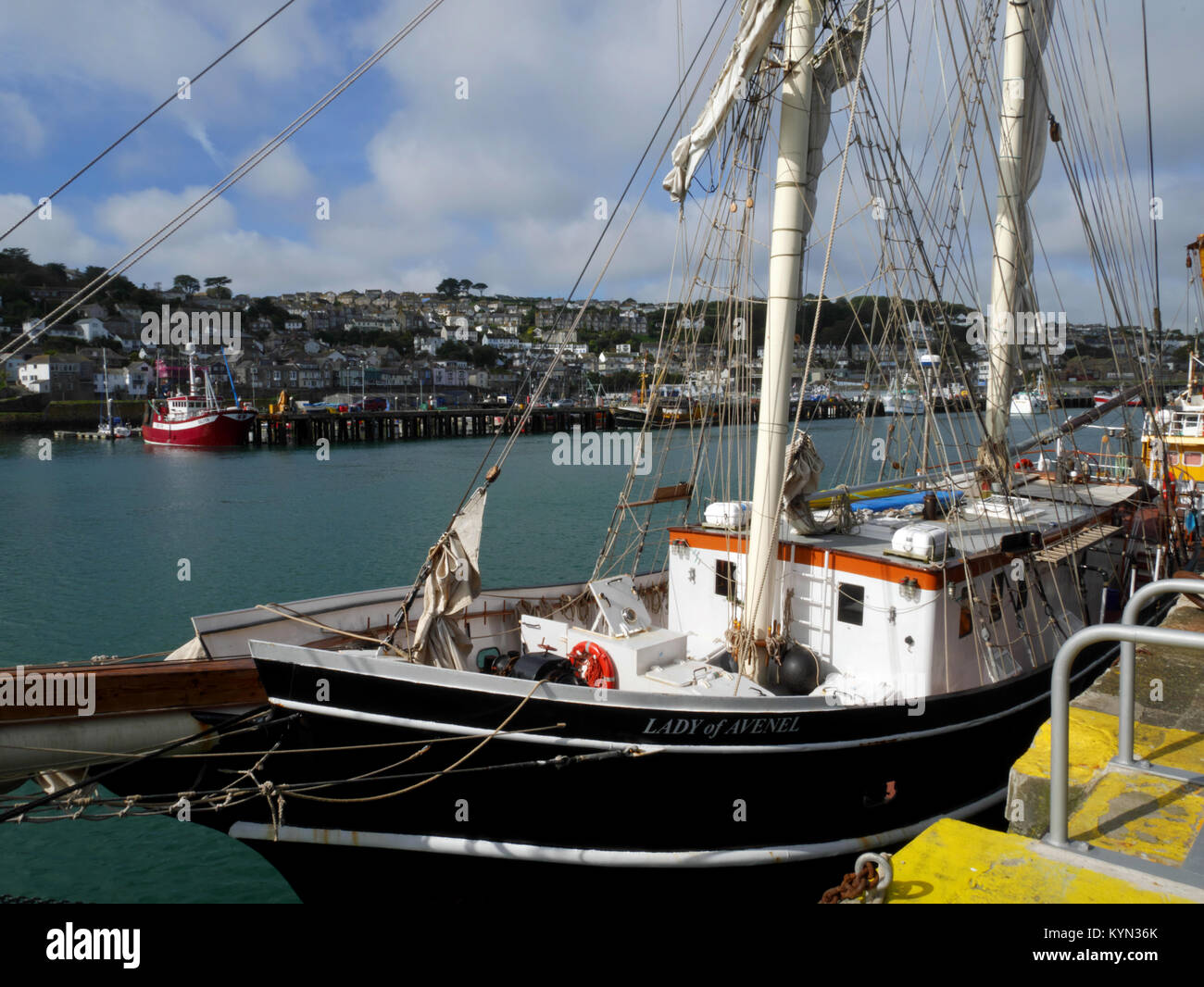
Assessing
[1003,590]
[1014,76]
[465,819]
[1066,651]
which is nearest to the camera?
[1066,651]

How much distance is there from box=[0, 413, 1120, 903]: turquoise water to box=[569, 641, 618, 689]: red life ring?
4.98 meters

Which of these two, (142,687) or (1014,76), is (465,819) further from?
(1014,76)

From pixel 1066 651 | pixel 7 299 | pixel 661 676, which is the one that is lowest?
pixel 661 676

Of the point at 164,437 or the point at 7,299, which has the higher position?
the point at 7,299

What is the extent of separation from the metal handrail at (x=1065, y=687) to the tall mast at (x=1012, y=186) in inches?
404

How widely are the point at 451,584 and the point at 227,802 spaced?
2548mm

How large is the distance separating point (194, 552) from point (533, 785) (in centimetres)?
2539

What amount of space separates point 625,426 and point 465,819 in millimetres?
85723

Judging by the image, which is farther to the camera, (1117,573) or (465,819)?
(1117,573)

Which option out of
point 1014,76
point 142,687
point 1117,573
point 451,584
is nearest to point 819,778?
point 451,584

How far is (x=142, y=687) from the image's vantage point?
650 cm

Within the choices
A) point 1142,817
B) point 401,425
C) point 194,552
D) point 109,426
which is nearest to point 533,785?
point 1142,817

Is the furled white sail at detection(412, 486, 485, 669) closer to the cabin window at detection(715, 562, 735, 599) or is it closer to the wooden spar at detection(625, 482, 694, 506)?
the wooden spar at detection(625, 482, 694, 506)

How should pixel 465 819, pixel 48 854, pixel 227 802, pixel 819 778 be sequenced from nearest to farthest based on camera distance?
pixel 227 802 < pixel 465 819 < pixel 819 778 < pixel 48 854
